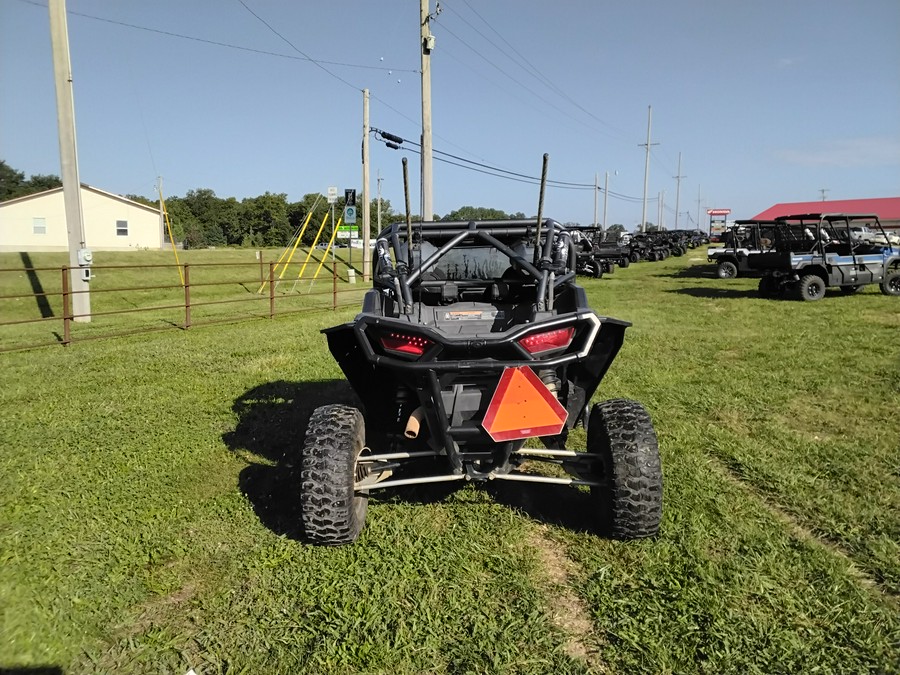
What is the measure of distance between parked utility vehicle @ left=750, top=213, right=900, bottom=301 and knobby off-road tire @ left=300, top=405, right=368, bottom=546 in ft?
44.3

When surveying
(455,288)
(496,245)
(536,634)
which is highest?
(496,245)

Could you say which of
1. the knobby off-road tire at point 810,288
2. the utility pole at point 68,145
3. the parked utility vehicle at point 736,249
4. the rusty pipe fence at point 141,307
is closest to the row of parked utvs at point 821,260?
the knobby off-road tire at point 810,288

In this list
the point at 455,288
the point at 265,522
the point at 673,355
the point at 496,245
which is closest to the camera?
the point at 265,522

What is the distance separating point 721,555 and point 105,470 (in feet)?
12.6

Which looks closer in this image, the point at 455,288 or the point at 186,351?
the point at 455,288

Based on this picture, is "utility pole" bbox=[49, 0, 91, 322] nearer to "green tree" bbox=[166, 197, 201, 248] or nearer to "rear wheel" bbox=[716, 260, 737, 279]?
"rear wheel" bbox=[716, 260, 737, 279]

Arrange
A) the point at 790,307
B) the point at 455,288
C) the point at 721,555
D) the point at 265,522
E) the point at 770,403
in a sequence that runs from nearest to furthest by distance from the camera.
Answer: the point at 721,555
the point at 265,522
the point at 455,288
the point at 770,403
the point at 790,307

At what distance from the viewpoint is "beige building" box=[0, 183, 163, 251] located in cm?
3528

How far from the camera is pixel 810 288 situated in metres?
14.2

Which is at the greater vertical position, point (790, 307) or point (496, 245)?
point (496, 245)

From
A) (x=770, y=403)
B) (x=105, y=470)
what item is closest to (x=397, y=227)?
(x=105, y=470)

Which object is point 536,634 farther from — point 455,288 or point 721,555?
point 455,288

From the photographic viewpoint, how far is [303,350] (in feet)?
29.4

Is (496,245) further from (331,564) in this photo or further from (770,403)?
(770,403)
